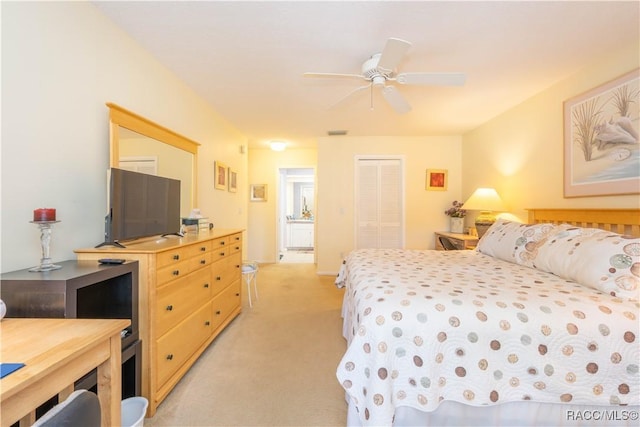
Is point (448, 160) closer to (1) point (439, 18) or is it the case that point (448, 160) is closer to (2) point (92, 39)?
(1) point (439, 18)

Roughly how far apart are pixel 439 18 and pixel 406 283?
171 cm

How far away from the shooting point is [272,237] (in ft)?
19.5

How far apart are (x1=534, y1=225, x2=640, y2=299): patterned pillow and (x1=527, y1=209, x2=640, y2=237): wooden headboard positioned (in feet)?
1.45

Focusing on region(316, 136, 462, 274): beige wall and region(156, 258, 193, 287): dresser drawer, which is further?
region(316, 136, 462, 274): beige wall

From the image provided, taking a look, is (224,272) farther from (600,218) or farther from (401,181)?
(401,181)

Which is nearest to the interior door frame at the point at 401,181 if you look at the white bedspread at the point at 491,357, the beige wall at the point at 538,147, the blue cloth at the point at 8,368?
the beige wall at the point at 538,147

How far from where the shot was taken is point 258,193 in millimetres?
5926

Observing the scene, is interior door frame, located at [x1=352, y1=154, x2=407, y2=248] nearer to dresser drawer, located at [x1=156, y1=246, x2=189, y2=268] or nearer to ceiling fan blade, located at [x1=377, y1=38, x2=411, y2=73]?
ceiling fan blade, located at [x1=377, y1=38, x2=411, y2=73]

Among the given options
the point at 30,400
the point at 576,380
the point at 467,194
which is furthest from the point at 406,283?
the point at 467,194

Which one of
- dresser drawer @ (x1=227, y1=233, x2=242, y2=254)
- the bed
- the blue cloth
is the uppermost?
dresser drawer @ (x1=227, y1=233, x2=242, y2=254)

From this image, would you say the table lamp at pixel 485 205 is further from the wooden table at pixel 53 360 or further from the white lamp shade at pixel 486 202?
the wooden table at pixel 53 360

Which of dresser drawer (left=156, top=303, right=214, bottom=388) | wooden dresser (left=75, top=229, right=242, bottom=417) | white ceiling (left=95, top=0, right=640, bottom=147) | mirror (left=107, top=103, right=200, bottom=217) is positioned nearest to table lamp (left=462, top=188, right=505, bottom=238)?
white ceiling (left=95, top=0, right=640, bottom=147)

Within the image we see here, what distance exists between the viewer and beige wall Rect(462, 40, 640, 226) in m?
2.20

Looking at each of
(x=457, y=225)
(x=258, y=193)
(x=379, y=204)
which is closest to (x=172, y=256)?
(x=379, y=204)
